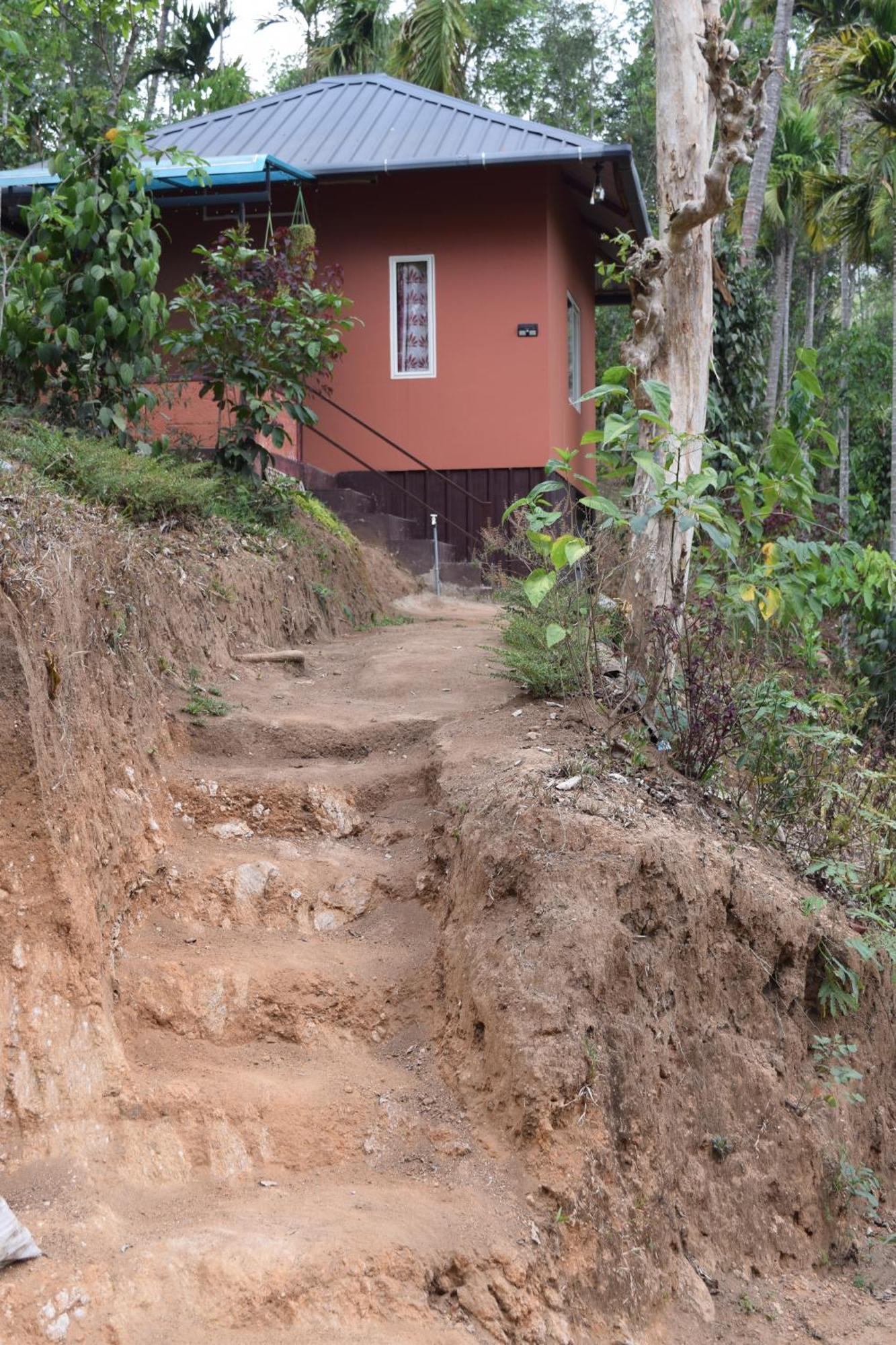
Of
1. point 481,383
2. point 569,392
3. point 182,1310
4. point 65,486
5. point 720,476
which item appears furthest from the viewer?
point 569,392

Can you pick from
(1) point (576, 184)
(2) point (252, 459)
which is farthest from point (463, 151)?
(2) point (252, 459)

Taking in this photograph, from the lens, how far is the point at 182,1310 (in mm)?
3551

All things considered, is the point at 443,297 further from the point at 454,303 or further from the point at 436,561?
the point at 436,561

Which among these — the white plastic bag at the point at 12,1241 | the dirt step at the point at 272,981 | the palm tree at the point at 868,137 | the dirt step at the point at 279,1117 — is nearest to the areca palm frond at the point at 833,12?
the palm tree at the point at 868,137

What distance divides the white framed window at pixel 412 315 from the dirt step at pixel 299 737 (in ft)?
27.3

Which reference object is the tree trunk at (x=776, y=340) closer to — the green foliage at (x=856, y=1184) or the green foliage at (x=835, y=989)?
the green foliage at (x=835, y=989)

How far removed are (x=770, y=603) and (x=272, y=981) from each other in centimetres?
297

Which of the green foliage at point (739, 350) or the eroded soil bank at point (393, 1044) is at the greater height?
the green foliage at point (739, 350)

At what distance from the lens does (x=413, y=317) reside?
46.8 ft

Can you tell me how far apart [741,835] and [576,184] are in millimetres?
10928

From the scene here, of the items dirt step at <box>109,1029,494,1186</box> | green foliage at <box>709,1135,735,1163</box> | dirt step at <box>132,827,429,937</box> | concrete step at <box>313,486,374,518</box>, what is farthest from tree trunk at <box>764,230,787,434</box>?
dirt step at <box>109,1029,494,1186</box>

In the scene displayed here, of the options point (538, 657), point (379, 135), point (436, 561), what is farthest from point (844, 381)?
point (538, 657)

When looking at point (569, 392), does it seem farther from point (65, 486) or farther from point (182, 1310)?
point (182, 1310)

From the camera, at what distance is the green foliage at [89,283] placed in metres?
8.37
